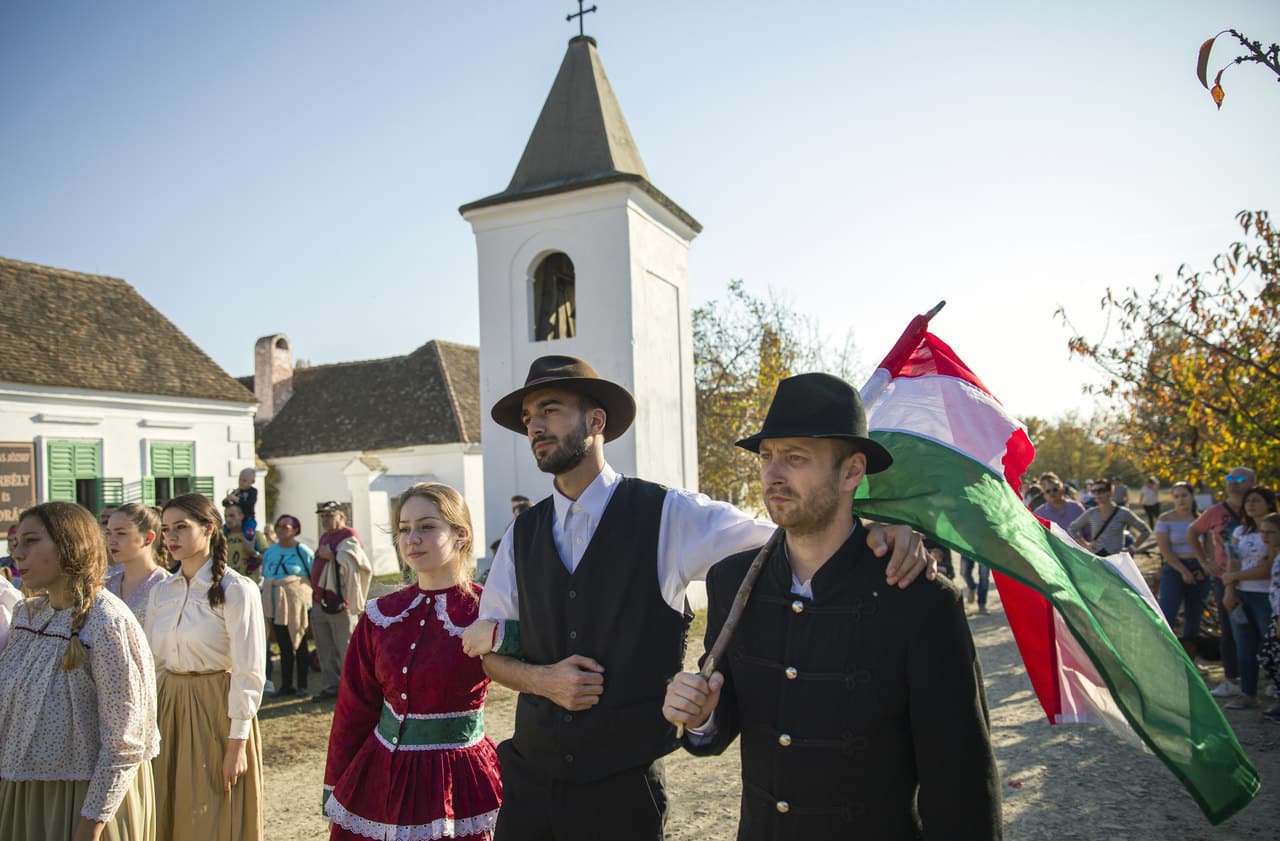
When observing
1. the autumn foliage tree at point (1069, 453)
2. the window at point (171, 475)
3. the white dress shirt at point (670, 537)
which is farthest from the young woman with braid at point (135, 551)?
the autumn foliage tree at point (1069, 453)

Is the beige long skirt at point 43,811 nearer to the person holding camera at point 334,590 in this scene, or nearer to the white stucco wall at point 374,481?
the person holding camera at point 334,590

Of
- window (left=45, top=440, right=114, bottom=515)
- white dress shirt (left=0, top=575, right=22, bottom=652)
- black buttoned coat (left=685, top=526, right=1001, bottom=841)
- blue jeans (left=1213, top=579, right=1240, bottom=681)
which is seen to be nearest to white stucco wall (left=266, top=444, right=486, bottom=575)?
window (left=45, top=440, right=114, bottom=515)

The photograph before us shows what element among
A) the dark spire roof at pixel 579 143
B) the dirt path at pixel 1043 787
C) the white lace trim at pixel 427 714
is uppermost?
the dark spire roof at pixel 579 143

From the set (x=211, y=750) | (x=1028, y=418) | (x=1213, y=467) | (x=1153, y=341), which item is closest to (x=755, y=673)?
(x=211, y=750)

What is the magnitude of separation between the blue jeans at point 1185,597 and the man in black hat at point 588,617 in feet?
25.1

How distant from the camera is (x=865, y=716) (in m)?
2.09

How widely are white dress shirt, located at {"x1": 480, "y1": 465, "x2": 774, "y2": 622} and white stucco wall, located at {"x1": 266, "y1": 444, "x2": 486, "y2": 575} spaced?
67.8 feet

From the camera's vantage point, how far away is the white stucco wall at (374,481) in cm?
2425

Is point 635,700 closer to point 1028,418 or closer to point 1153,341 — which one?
point 1153,341

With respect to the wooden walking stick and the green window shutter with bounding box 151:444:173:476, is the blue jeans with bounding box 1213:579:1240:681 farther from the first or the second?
the green window shutter with bounding box 151:444:173:476

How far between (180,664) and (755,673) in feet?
9.89

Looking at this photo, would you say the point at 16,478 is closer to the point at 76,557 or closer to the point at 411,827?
the point at 76,557

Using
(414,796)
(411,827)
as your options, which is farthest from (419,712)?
(411,827)

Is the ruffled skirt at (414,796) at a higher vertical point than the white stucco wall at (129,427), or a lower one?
lower
